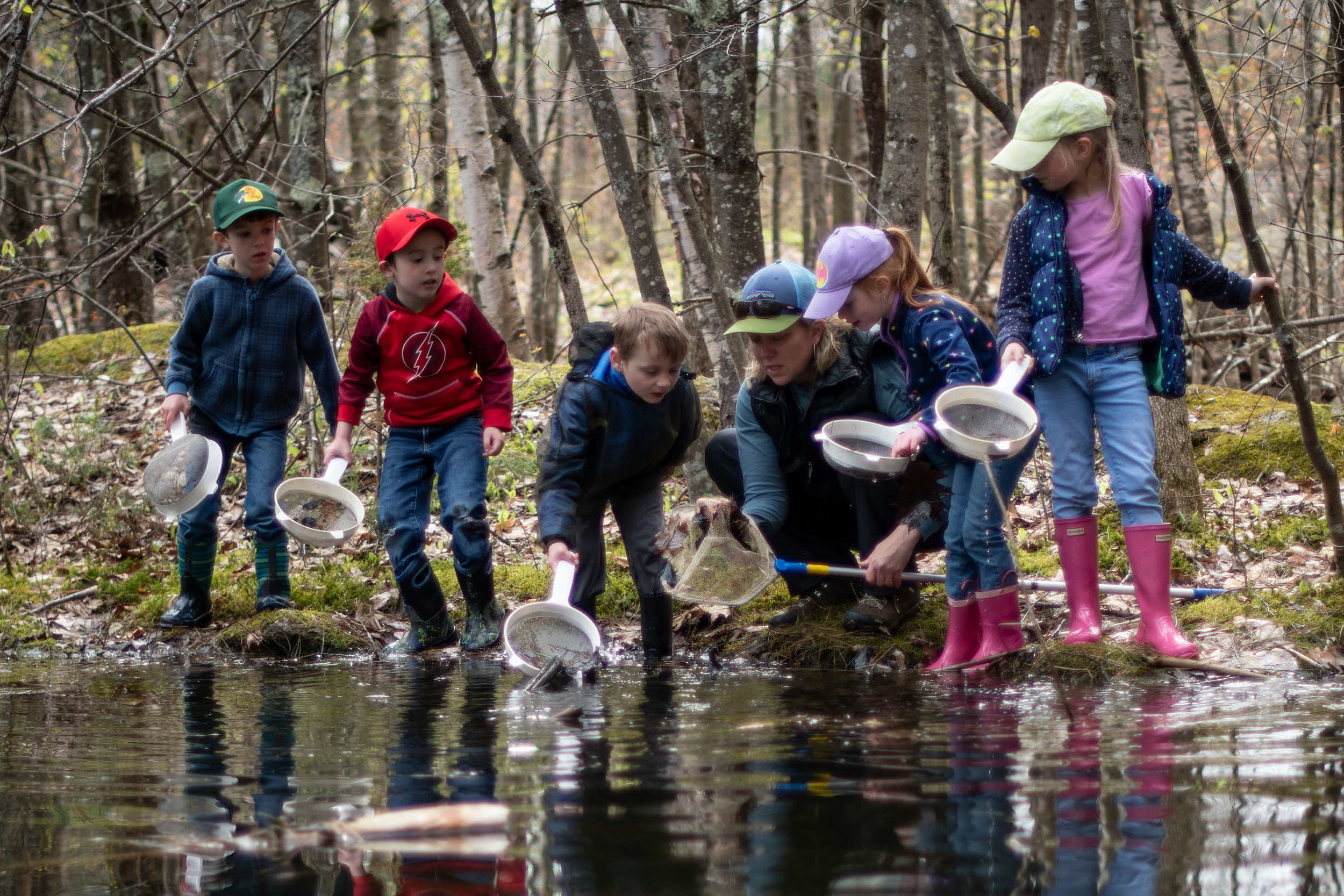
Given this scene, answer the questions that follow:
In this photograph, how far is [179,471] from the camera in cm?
498

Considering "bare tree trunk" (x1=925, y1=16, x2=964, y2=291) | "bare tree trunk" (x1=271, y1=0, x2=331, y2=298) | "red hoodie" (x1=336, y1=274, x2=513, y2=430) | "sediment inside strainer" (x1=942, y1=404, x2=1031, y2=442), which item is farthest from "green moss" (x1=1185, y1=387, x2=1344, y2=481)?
"bare tree trunk" (x1=271, y1=0, x2=331, y2=298)

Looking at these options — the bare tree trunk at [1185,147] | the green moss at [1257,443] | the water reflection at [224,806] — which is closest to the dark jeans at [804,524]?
the water reflection at [224,806]

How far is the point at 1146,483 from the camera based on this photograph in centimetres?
379

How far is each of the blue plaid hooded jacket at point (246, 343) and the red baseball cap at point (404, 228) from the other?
85 centimetres

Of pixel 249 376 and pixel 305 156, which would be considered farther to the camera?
pixel 305 156

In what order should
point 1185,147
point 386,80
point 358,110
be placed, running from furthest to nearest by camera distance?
1. point 358,110
2. point 386,80
3. point 1185,147

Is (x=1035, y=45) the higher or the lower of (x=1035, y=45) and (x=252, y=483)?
the higher

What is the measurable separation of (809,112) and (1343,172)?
517 centimetres

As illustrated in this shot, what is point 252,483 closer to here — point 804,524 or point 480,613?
point 480,613

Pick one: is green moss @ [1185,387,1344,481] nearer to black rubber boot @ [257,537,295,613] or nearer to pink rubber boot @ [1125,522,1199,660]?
pink rubber boot @ [1125,522,1199,660]

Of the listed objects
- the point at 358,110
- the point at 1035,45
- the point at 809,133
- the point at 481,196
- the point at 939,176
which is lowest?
the point at 939,176

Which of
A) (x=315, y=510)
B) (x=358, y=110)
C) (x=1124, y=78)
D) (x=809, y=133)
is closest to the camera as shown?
(x=1124, y=78)

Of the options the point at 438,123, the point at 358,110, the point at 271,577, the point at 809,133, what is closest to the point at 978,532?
the point at 271,577

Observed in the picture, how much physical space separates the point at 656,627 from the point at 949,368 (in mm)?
1585
